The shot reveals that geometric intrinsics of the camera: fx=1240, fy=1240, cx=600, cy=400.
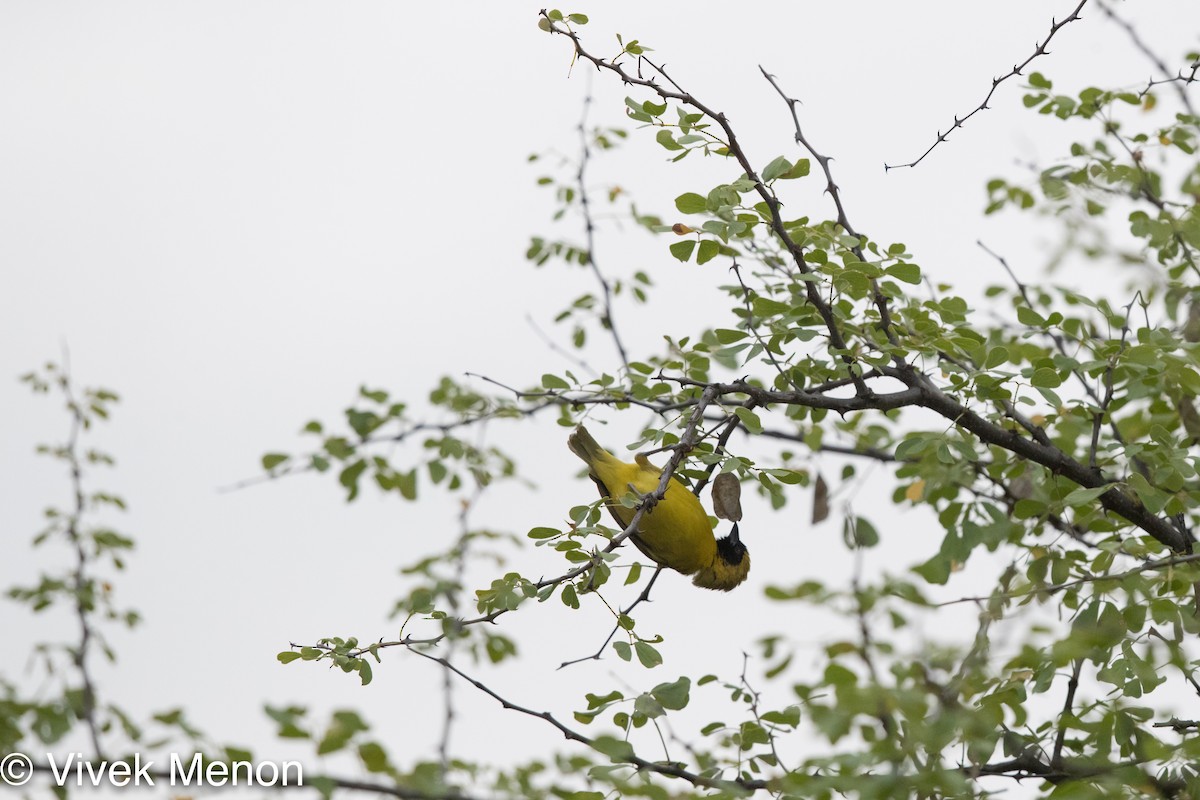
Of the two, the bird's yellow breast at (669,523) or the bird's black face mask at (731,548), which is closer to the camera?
the bird's yellow breast at (669,523)

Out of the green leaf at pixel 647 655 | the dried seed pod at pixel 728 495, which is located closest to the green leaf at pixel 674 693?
the green leaf at pixel 647 655

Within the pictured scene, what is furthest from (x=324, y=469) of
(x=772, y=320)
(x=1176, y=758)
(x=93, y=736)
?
(x=1176, y=758)

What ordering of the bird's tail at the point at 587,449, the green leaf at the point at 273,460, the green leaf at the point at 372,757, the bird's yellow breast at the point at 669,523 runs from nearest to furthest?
the green leaf at the point at 372,757 → the bird's yellow breast at the point at 669,523 → the bird's tail at the point at 587,449 → the green leaf at the point at 273,460

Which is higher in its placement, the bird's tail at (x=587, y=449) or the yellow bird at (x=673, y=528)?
the bird's tail at (x=587, y=449)

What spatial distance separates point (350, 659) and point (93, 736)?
74.7 inches

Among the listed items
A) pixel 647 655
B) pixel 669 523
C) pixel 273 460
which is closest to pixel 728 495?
pixel 647 655

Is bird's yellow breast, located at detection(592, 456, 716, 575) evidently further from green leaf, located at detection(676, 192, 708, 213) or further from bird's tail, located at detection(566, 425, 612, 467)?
green leaf, located at detection(676, 192, 708, 213)

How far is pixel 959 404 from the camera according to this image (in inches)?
130

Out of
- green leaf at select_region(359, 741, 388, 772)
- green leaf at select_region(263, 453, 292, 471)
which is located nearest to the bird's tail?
green leaf at select_region(263, 453, 292, 471)

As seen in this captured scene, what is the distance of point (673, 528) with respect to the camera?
4.40 m

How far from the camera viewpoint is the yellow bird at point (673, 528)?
14.4 feet

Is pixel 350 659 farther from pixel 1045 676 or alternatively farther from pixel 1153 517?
pixel 1153 517

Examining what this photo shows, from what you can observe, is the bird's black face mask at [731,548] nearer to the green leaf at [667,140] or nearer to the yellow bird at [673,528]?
the yellow bird at [673,528]

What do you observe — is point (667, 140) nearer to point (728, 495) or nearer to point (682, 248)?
point (682, 248)
